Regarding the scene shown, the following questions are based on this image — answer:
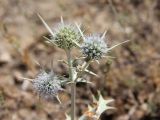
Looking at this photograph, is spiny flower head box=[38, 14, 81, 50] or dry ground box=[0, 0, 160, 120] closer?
spiny flower head box=[38, 14, 81, 50]

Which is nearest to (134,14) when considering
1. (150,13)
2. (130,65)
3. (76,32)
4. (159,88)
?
(150,13)

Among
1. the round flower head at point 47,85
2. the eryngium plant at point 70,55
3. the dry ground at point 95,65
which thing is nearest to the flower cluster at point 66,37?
the eryngium plant at point 70,55

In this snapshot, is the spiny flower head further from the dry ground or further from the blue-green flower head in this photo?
the dry ground

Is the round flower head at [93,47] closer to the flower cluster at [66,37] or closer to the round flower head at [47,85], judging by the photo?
the flower cluster at [66,37]

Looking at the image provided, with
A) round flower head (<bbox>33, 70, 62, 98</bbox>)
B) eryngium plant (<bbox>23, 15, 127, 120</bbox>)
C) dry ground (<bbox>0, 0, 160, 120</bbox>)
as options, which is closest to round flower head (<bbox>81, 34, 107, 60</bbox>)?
eryngium plant (<bbox>23, 15, 127, 120</bbox>)

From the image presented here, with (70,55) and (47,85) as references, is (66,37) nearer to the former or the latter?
(70,55)

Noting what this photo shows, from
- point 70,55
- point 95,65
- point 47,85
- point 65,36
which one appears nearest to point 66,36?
point 65,36

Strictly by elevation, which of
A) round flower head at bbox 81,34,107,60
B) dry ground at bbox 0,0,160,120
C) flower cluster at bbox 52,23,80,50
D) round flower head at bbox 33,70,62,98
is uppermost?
dry ground at bbox 0,0,160,120

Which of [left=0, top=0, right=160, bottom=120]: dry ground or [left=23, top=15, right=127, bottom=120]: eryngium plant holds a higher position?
[left=0, top=0, right=160, bottom=120]: dry ground
